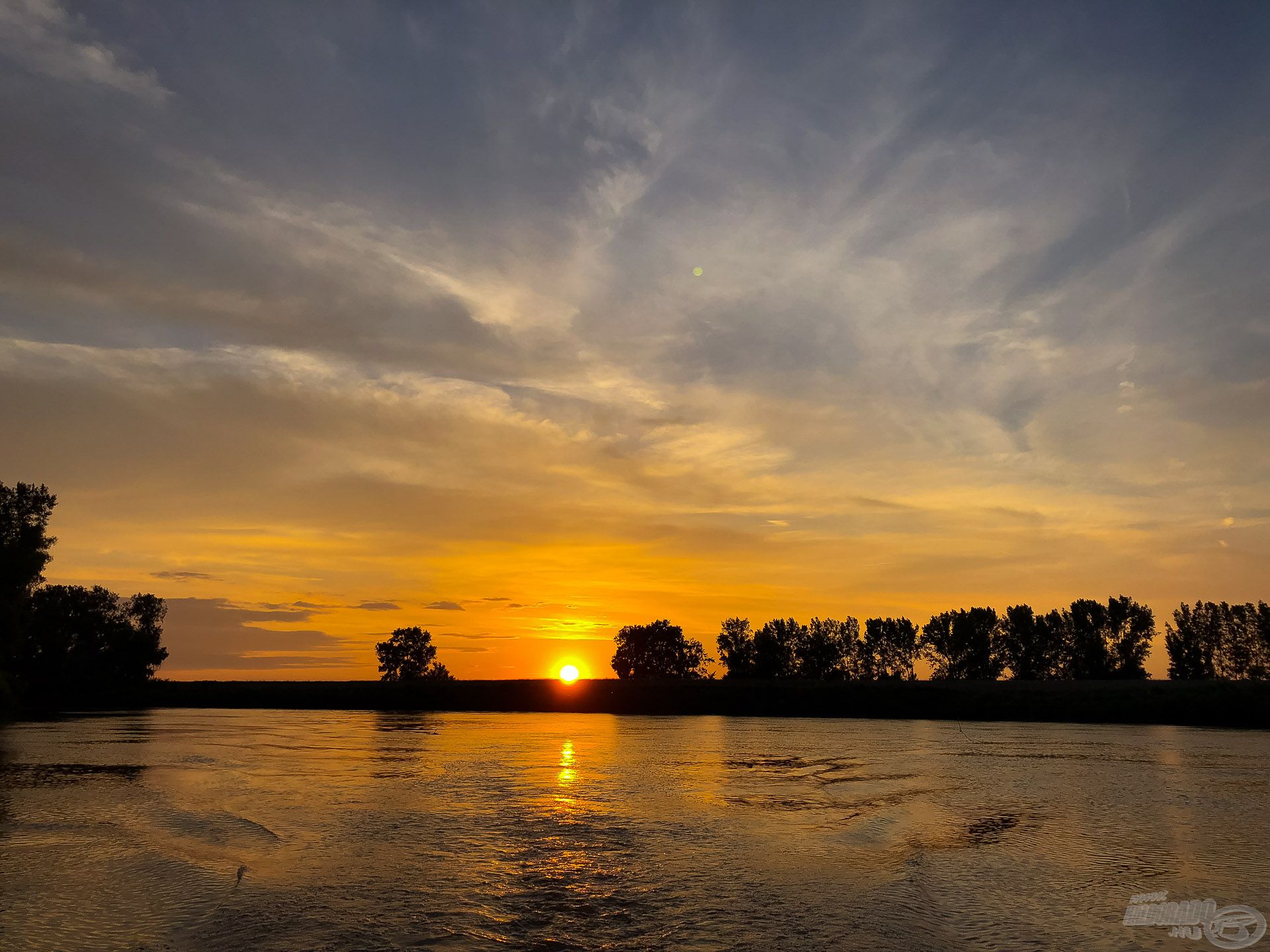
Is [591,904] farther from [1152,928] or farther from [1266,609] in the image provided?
[1266,609]

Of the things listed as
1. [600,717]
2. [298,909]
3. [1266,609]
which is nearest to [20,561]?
[600,717]

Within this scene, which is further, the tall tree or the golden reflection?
the tall tree

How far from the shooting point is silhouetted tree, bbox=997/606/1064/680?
160125 mm

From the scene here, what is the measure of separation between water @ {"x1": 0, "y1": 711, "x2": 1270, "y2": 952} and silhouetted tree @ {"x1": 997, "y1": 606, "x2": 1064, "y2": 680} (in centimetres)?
12580

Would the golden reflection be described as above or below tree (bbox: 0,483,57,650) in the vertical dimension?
below

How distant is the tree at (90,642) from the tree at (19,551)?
5563cm

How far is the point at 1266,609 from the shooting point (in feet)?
506

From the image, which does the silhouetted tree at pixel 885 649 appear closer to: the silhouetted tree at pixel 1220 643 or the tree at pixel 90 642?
the silhouetted tree at pixel 1220 643

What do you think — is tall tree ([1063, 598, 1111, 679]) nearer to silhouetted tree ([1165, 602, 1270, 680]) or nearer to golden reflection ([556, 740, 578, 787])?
silhouetted tree ([1165, 602, 1270, 680])

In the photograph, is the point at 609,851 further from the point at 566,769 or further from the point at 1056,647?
the point at 1056,647

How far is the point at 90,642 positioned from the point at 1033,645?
180 metres

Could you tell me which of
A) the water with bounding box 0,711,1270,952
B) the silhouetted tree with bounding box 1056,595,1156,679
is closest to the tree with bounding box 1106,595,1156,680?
the silhouetted tree with bounding box 1056,595,1156,679

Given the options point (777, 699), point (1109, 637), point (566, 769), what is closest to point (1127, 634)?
point (1109, 637)

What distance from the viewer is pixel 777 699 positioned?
4906 inches
